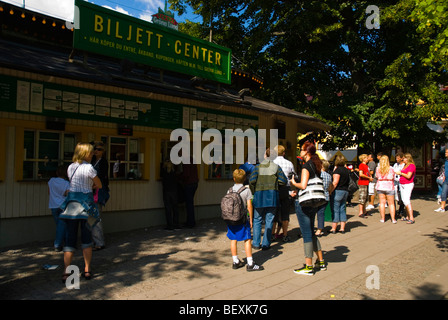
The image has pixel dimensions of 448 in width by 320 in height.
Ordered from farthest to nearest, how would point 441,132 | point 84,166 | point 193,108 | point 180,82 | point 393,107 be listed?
point 441,132 < point 393,107 < point 180,82 < point 193,108 < point 84,166

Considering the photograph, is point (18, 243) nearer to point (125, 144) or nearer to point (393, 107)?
point (125, 144)

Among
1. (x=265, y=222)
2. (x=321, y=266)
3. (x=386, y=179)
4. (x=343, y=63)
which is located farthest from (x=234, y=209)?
(x=343, y=63)

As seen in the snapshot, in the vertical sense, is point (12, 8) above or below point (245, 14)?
below

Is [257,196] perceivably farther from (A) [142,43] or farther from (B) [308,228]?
(A) [142,43]

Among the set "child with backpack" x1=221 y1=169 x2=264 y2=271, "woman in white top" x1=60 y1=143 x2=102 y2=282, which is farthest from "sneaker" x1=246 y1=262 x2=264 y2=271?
"woman in white top" x1=60 y1=143 x2=102 y2=282

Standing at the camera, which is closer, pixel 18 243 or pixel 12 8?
pixel 18 243

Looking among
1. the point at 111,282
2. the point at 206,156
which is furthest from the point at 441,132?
the point at 111,282

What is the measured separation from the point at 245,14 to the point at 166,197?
37.9ft

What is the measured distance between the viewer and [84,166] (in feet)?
15.5

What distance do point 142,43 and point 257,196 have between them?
4446 millimetres

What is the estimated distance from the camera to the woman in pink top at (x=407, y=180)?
9344 millimetres

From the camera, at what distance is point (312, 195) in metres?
4.97
